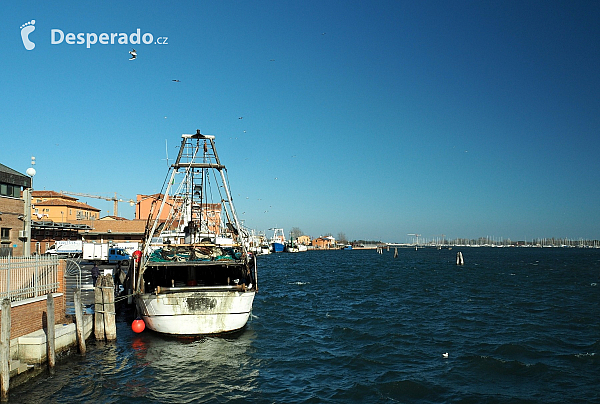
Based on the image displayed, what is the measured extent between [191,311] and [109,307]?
330cm

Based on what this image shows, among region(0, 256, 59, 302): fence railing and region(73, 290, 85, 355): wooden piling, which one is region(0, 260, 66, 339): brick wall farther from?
region(73, 290, 85, 355): wooden piling

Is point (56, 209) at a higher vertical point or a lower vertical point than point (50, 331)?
higher

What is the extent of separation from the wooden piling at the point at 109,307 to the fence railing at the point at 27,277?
1828 millimetres

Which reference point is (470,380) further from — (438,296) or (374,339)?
(438,296)

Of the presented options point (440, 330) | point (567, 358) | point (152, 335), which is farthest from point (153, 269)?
point (567, 358)

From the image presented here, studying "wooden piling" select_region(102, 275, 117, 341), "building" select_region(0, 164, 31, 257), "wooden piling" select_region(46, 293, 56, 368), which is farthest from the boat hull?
"wooden piling" select_region(46, 293, 56, 368)

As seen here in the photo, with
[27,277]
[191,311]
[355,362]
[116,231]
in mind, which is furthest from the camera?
[116,231]

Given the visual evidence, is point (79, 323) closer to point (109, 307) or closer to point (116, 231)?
point (109, 307)

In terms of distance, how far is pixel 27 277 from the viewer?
1565 cm

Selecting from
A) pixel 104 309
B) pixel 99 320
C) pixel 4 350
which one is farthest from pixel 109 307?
pixel 4 350

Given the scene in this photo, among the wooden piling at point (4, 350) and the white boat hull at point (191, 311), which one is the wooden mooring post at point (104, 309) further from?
the wooden piling at point (4, 350)

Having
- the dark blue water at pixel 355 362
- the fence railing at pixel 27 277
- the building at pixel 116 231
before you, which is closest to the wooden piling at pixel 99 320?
the dark blue water at pixel 355 362

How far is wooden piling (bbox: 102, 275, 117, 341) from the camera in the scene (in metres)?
18.8

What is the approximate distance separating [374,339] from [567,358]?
25.0 ft
